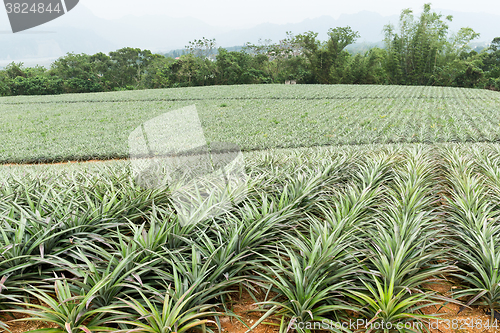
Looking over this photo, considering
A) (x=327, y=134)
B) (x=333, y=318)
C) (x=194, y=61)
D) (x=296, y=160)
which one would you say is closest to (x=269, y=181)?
(x=296, y=160)

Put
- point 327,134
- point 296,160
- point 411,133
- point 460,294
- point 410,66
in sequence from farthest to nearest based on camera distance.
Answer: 1. point 410,66
2. point 327,134
3. point 411,133
4. point 296,160
5. point 460,294

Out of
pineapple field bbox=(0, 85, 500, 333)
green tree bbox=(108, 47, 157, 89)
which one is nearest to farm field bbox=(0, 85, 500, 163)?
pineapple field bbox=(0, 85, 500, 333)

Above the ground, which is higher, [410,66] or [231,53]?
[231,53]

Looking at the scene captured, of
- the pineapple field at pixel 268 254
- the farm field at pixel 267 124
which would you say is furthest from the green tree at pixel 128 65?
the pineapple field at pixel 268 254

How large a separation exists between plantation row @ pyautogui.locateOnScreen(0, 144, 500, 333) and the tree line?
1541 inches

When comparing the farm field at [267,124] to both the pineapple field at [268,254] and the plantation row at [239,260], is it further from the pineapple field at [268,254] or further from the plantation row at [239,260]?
the plantation row at [239,260]

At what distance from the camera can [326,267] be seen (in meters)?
1.90

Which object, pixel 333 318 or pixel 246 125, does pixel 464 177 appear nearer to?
pixel 333 318

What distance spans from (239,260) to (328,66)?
43700 millimetres

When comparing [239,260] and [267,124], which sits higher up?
[239,260]

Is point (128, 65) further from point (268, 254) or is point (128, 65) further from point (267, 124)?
point (268, 254)

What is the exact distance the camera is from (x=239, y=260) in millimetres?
2139

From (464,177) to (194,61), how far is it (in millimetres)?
41799

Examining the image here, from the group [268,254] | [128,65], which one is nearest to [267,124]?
[268,254]
